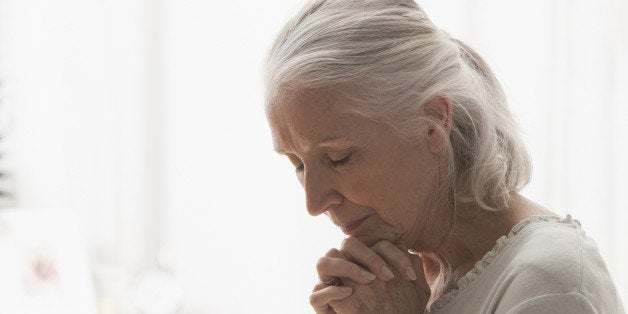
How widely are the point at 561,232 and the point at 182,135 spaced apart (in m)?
1.91

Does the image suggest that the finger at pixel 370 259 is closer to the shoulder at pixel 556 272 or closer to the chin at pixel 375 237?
the chin at pixel 375 237

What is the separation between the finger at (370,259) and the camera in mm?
1238

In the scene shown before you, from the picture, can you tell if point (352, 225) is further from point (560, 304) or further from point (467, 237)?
point (560, 304)

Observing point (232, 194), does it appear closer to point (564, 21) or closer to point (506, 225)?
point (564, 21)

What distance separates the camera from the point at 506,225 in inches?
46.9

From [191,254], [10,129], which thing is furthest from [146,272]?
[10,129]

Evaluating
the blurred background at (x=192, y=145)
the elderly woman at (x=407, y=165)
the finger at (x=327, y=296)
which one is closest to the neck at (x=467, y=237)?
the elderly woman at (x=407, y=165)

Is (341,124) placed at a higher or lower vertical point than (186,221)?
higher

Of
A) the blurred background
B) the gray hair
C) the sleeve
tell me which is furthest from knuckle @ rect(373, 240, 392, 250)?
the blurred background

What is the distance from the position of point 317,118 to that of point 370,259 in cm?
23

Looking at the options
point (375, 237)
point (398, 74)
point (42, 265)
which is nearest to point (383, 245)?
point (375, 237)

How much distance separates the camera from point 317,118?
114cm

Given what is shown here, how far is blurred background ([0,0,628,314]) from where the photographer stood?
2.12 m

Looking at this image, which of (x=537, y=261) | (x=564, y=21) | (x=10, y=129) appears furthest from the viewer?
(x=10, y=129)
